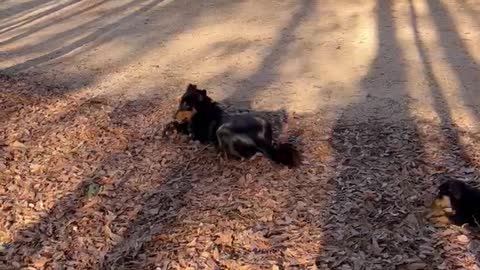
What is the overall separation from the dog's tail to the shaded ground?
3.8 inches

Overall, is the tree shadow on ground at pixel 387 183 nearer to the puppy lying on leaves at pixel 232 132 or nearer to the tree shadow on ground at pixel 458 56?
the tree shadow on ground at pixel 458 56

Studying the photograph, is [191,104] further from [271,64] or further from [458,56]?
[458,56]

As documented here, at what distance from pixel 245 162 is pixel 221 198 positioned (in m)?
0.53

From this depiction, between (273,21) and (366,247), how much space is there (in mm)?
6660

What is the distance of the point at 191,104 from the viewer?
5.65m

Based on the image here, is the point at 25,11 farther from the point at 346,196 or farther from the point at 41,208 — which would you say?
the point at 346,196

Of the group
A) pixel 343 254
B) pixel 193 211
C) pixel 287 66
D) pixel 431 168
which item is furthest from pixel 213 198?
pixel 287 66

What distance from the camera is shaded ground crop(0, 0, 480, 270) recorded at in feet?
13.8

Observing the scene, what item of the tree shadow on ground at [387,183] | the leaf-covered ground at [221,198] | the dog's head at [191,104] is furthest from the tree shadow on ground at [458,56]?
the dog's head at [191,104]

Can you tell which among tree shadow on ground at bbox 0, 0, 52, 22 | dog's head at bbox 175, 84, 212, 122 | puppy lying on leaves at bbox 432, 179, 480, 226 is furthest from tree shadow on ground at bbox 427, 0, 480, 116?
tree shadow on ground at bbox 0, 0, 52, 22

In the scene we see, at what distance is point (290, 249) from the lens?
411cm

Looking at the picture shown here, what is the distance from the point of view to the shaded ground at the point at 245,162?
13.8ft

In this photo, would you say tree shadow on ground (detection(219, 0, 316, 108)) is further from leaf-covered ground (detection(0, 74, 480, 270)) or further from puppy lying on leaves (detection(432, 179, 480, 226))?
puppy lying on leaves (detection(432, 179, 480, 226))

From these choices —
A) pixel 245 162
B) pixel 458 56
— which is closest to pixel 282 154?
pixel 245 162
